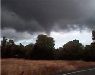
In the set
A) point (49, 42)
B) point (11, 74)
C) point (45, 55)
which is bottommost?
point (11, 74)

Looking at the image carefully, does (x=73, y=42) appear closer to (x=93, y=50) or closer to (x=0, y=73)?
(x=93, y=50)

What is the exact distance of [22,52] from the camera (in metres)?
90.8

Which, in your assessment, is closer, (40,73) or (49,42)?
(40,73)

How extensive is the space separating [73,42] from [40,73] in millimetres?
108191

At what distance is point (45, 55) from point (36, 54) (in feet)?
7.15

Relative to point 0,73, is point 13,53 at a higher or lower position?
higher

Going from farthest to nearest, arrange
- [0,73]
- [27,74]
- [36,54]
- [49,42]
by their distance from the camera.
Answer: [49,42], [36,54], [27,74], [0,73]

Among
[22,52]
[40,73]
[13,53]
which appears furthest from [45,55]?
[40,73]

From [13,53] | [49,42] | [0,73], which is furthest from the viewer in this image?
[49,42]

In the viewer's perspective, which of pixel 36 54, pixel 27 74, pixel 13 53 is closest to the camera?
pixel 27 74

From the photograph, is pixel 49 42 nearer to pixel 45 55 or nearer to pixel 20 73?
pixel 45 55

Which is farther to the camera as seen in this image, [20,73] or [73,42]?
[73,42]

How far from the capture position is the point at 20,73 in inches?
779

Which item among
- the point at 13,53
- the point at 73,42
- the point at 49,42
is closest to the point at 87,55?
the point at 13,53
